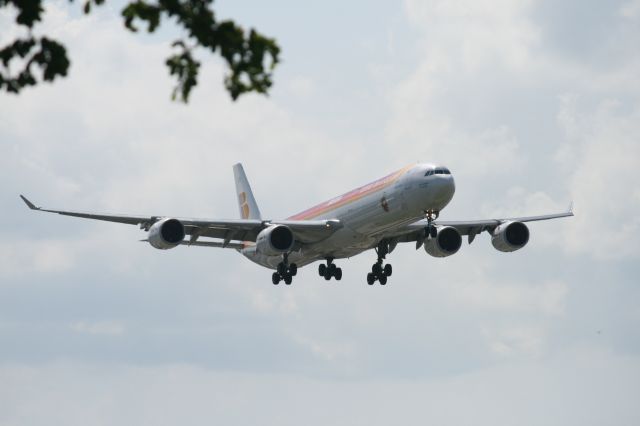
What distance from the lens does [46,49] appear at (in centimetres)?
1245

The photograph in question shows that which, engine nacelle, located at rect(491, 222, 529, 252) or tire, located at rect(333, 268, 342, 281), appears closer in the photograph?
engine nacelle, located at rect(491, 222, 529, 252)

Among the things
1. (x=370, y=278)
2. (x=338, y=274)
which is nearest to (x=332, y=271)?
(x=338, y=274)

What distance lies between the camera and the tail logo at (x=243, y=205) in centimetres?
8531

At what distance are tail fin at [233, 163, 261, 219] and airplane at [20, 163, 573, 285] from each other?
1172 centimetres

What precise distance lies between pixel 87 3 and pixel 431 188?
142 ft

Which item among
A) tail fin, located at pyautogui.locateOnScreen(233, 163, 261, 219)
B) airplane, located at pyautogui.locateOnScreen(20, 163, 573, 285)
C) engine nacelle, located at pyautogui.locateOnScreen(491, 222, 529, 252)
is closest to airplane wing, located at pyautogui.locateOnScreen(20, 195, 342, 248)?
airplane, located at pyautogui.locateOnScreen(20, 163, 573, 285)

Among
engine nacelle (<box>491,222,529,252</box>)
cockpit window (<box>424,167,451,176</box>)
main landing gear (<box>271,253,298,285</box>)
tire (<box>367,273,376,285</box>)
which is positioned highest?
engine nacelle (<box>491,222,529,252</box>)

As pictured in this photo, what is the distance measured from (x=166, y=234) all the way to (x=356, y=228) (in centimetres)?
1050

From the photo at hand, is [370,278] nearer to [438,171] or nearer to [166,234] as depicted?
[438,171]

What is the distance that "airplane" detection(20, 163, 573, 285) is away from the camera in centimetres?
5622

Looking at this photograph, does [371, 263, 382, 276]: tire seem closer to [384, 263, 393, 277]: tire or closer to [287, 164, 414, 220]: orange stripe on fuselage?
[384, 263, 393, 277]: tire

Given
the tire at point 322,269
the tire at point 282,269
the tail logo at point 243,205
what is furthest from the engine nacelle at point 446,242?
the tail logo at point 243,205

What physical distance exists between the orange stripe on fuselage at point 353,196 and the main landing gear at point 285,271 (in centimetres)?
315

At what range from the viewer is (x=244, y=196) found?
86750mm
